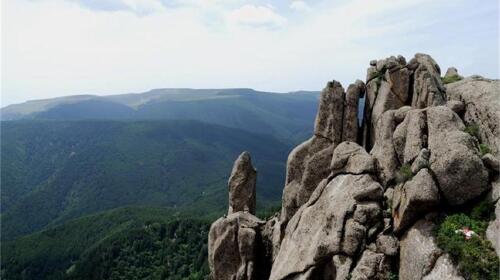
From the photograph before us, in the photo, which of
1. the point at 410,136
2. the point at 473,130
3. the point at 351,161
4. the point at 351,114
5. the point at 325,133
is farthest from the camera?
the point at 351,114

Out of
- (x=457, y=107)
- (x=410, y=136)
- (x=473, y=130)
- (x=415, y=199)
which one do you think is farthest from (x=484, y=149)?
(x=457, y=107)

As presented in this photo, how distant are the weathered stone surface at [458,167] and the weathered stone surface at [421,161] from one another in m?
0.39

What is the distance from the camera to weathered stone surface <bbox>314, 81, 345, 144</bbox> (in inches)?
1975

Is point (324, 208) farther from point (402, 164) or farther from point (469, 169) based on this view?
point (469, 169)

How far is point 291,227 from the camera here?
142ft

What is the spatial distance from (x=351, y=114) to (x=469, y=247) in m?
25.2

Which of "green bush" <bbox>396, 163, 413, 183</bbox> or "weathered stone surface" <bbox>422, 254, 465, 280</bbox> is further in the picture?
"green bush" <bbox>396, 163, 413, 183</bbox>

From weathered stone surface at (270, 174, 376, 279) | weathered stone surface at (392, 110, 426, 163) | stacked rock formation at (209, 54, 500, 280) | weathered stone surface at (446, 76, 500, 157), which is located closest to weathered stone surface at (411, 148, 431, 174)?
stacked rock formation at (209, 54, 500, 280)

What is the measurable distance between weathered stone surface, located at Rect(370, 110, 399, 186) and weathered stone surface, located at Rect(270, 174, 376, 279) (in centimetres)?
201

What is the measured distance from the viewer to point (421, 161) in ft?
109

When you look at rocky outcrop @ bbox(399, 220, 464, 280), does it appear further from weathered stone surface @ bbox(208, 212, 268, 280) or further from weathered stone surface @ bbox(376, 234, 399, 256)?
weathered stone surface @ bbox(208, 212, 268, 280)

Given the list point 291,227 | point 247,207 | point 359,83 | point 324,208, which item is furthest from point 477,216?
point 247,207

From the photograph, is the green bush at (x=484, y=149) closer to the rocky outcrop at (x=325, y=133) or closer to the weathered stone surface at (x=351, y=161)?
the weathered stone surface at (x=351, y=161)

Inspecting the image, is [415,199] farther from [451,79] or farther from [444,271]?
[451,79]
